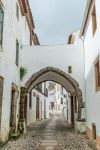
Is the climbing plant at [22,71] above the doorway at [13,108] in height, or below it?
above

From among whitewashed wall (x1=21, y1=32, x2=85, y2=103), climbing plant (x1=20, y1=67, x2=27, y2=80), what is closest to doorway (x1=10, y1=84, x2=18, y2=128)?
climbing plant (x1=20, y1=67, x2=27, y2=80)

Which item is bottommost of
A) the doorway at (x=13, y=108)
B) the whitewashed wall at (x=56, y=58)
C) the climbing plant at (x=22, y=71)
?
the doorway at (x=13, y=108)

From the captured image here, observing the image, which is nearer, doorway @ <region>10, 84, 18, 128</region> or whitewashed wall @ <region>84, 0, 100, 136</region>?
whitewashed wall @ <region>84, 0, 100, 136</region>

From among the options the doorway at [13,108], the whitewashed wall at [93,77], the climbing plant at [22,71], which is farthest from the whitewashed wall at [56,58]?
the whitewashed wall at [93,77]

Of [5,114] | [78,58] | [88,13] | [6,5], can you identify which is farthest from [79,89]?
[6,5]

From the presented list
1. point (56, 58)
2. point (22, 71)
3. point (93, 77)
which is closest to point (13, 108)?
point (22, 71)

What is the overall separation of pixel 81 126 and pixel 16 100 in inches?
140

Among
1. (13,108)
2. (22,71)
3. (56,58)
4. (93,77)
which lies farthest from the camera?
(56,58)

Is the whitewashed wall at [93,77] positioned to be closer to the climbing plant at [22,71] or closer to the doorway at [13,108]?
the doorway at [13,108]

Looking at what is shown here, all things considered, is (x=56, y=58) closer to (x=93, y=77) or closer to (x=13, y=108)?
(x=13, y=108)

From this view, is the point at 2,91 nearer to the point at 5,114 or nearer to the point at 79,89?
the point at 5,114

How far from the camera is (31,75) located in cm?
1386

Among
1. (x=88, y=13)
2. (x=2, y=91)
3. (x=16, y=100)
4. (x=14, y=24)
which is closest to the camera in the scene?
(x=2, y=91)

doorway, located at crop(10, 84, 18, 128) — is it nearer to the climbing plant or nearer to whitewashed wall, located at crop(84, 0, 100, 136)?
the climbing plant
